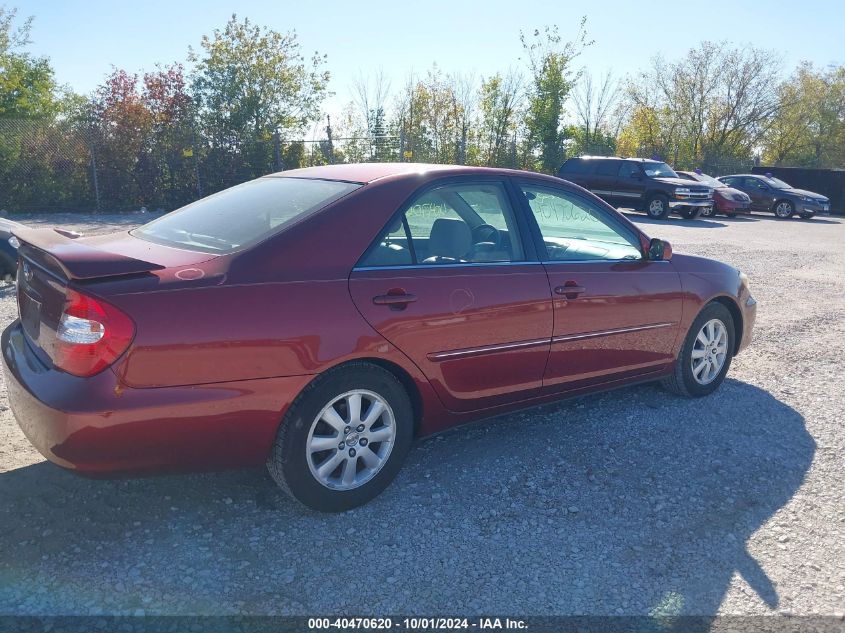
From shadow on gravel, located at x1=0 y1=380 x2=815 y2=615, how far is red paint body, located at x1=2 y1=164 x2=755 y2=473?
0.39 metres

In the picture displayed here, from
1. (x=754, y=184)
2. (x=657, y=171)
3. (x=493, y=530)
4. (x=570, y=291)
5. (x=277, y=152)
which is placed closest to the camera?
(x=493, y=530)

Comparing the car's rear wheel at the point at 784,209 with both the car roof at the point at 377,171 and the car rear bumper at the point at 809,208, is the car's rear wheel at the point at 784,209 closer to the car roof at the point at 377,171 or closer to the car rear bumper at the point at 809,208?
the car rear bumper at the point at 809,208

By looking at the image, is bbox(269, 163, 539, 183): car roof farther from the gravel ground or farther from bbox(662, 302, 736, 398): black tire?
bbox(662, 302, 736, 398): black tire

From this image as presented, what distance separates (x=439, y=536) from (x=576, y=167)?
2073 cm

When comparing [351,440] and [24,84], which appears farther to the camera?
[24,84]

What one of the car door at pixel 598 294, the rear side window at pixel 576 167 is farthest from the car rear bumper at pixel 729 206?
the car door at pixel 598 294

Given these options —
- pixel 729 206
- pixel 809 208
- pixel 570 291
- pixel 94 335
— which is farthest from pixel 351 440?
pixel 809 208

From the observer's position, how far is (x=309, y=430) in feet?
10.4

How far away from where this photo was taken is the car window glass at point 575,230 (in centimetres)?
421

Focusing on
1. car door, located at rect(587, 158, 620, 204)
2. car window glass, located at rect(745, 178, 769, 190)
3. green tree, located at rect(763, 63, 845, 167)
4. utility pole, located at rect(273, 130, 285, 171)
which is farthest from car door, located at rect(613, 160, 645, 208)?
green tree, located at rect(763, 63, 845, 167)

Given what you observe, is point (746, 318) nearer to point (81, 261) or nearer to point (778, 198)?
point (81, 261)

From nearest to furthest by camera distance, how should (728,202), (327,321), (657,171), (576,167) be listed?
(327,321), (657,171), (576,167), (728,202)

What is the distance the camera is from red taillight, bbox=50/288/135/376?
2.73 m

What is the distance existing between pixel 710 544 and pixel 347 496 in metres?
1.67
